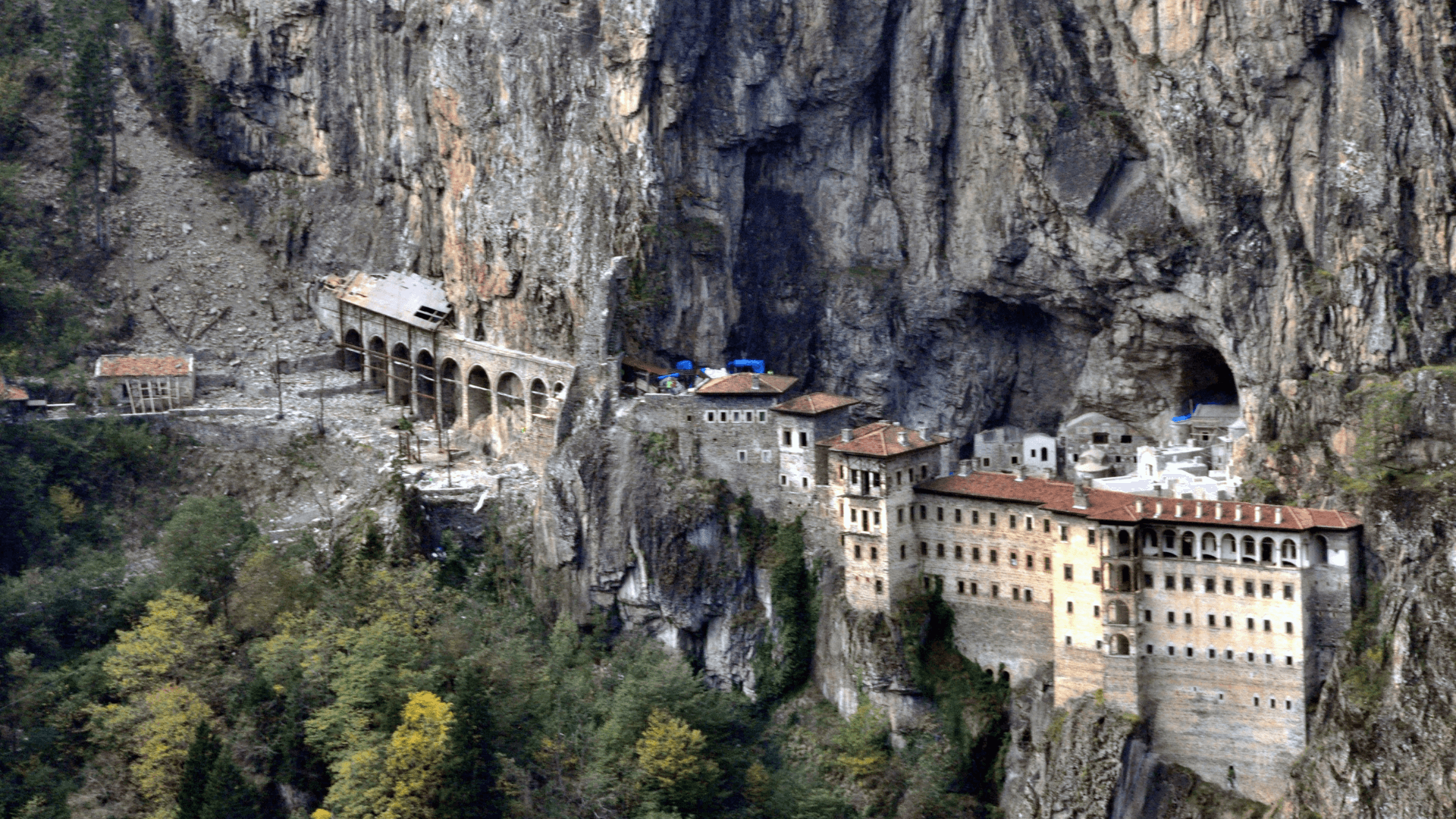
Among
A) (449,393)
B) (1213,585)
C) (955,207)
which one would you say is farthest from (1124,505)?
(449,393)

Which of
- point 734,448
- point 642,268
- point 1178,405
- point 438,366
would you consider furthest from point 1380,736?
point 438,366

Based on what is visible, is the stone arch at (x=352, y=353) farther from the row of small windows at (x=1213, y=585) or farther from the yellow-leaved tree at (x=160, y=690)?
the row of small windows at (x=1213, y=585)

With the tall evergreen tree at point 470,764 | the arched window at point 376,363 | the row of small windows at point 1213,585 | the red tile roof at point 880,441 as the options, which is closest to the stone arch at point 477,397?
the arched window at point 376,363

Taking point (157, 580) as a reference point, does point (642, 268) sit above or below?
above

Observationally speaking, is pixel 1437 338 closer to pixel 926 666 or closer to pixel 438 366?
pixel 926 666

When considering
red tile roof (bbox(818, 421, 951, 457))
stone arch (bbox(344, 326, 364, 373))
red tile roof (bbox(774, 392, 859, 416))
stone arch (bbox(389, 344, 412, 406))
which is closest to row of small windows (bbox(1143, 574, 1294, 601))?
red tile roof (bbox(818, 421, 951, 457))

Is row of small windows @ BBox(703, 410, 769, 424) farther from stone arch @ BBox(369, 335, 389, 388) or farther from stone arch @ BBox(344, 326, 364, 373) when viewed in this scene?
stone arch @ BBox(344, 326, 364, 373)
